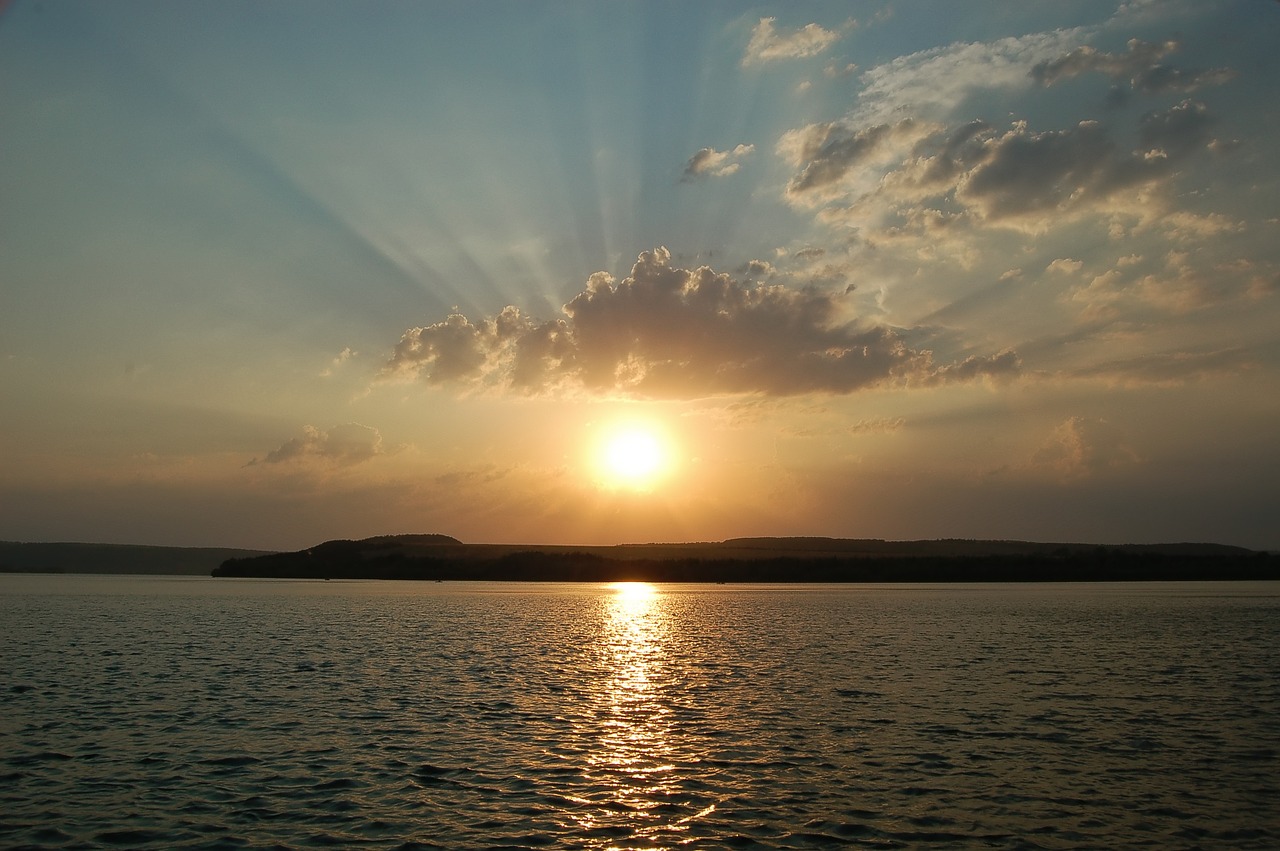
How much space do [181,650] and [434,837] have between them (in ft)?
169

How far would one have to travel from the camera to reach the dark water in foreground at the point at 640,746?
2238cm

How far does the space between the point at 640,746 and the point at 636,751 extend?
895mm

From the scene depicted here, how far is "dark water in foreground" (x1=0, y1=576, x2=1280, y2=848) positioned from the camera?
22.4 metres

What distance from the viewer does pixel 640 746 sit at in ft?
105

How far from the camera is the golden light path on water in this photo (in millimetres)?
23094

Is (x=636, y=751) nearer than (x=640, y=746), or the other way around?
(x=636, y=751)

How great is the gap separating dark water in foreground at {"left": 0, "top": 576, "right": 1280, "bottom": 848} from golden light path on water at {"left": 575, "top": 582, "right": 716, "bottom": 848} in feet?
0.50

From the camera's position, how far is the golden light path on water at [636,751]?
909 inches

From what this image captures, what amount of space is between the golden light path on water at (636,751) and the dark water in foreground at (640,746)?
0.50ft

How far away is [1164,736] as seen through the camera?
109 feet

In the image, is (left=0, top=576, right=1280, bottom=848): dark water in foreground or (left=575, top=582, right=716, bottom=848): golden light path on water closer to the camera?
(left=0, top=576, right=1280, bottom=848): dark water in foreground

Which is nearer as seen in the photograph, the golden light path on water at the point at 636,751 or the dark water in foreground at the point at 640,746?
the dark water in foreground at the point at 640,746

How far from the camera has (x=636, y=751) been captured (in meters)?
31.2

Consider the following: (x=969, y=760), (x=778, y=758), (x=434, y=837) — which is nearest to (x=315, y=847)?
(x=434, y=837)
